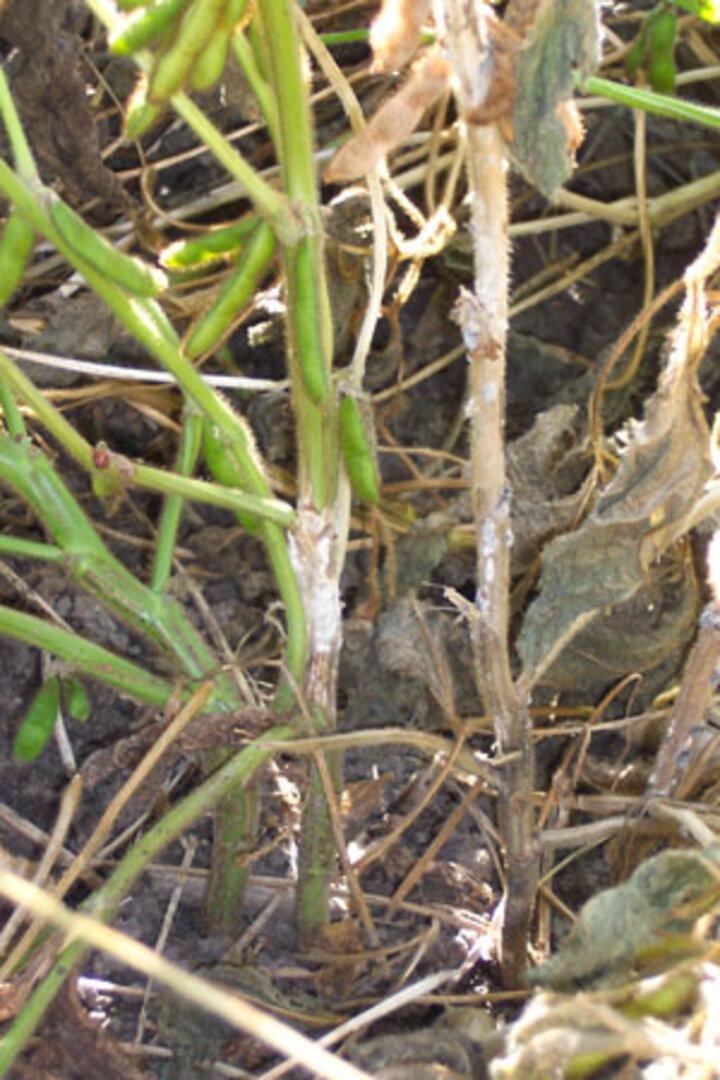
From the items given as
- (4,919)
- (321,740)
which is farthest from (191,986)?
(4,919)

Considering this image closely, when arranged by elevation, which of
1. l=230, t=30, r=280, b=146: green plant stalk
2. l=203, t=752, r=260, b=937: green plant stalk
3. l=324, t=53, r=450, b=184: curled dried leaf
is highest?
l=230, t=30, r=280, b=146: green plant stalk

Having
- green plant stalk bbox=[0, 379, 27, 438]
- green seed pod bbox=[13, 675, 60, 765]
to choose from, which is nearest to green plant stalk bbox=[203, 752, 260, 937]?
green seed pod bbox=[13, 675, 60, 765]

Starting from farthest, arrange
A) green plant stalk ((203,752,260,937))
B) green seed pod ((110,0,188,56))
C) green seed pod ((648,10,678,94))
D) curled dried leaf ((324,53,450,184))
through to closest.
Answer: green seed pod ((648,10,678,94))
green plant stalk ((203,752,260,937))
green seed pod ((110,0,188,56))
curled dried leaf ((324,53,450,184))

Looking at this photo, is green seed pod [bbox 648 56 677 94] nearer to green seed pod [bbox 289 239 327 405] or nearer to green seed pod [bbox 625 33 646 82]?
green seed pod [bbox 625 33 646 82]

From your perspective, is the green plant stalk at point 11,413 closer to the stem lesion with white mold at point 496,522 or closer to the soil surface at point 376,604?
the soil surface at point 376,604

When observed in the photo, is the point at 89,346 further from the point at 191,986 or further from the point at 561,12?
the point at 191,986

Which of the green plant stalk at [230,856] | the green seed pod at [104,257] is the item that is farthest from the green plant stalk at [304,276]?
the green plant stalk at [230,856]
